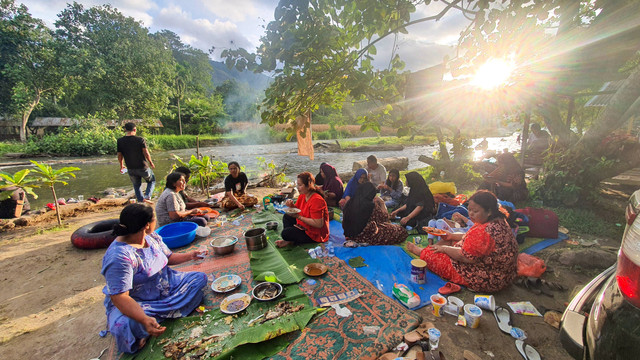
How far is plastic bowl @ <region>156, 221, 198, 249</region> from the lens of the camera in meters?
4.24

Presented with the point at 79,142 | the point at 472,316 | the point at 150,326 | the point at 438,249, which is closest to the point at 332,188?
the point at 438,249

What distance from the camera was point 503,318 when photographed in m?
2.53

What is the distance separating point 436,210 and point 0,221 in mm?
9458

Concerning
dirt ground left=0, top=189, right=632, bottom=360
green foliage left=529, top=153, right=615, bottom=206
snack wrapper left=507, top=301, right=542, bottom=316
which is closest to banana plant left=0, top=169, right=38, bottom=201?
dirt ground left=0, top=189, right=632, bottom=360

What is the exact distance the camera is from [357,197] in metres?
4.17

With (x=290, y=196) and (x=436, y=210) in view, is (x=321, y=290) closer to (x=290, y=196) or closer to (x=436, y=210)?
(x=436, y=210)

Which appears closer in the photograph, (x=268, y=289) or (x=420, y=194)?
(x=268, y=289)

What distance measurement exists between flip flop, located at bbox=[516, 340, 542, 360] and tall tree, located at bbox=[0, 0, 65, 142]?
33685 millimetres

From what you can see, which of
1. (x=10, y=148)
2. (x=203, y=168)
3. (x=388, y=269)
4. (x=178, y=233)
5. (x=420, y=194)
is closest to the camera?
(x=388, y=269)

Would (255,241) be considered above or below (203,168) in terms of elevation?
below

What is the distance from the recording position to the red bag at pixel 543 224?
14.0ft

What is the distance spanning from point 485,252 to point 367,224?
1.76 meters

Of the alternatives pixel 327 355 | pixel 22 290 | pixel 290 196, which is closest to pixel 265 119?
pixel 327 355

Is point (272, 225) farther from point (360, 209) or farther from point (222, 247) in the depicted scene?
point (360, 209)
